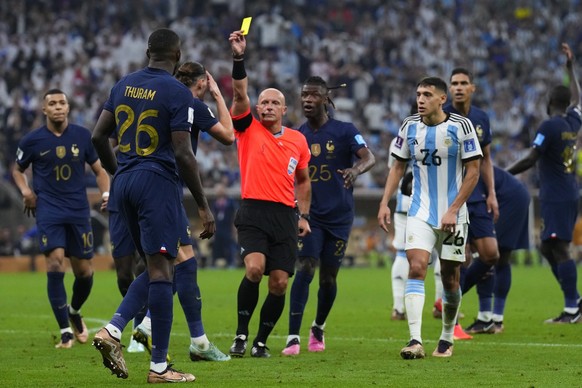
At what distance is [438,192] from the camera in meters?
10.2

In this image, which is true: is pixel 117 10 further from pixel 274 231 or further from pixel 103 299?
pixel 274 231

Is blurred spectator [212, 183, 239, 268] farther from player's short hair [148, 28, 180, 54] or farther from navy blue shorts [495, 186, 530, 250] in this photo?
player's short hair [148, 28, 180, 54]

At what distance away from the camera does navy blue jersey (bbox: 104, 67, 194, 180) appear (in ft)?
27.0

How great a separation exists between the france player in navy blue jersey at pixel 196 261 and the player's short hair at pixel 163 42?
0.90 m

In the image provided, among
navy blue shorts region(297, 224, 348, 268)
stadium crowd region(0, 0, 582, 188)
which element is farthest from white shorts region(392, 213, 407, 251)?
stadium crowd region(0, 0, 582, 188)

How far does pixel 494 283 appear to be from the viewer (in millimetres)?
13328

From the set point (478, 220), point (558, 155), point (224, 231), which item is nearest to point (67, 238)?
point (478, 220)

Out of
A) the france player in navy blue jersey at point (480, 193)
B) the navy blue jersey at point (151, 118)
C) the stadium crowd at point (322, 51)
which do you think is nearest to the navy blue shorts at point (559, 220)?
the france player in navy blue jersey at point (480, 193)

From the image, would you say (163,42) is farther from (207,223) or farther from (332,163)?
(332,163)

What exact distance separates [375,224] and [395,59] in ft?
31.9

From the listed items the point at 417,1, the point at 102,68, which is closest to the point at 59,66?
the point at 102,68

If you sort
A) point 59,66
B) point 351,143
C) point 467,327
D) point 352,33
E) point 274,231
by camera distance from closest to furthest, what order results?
point 274,231 → point 351,143 → point 467,327 → point 59,66 → point 352,33

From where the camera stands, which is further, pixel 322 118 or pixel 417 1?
pixel 417 1

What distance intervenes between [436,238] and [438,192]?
1.30ft
